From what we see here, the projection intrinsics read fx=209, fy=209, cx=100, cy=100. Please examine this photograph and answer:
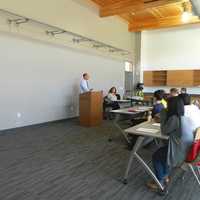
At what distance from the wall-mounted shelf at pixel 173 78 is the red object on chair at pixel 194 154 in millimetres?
8773

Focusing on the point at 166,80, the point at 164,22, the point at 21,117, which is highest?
the point at 164,22

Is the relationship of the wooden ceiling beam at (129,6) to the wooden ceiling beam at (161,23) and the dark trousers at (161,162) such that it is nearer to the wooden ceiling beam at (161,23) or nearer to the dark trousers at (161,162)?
the wooden ceiling beam at (161,23)

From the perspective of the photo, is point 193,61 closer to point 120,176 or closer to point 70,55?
point 70,55

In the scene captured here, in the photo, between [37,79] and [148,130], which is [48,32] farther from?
[148,130]

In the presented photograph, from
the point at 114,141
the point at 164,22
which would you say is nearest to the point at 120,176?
the point at 114,141

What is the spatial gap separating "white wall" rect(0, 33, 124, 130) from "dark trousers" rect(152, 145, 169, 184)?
159 inches

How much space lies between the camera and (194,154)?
7.41 feet

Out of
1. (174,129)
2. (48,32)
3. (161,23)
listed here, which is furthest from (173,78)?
(174,129)

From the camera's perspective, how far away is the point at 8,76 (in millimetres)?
5160

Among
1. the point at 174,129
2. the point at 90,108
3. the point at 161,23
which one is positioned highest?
the point at 161,23

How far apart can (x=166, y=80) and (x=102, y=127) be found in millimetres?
6308

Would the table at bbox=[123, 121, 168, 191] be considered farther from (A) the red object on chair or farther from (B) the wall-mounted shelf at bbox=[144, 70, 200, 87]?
(B) the wall-mounted shelf at bbox=[144, 70, 200, 87]

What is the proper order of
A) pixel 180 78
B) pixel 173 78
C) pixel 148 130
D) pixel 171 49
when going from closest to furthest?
pixel 148 130
pixel 180 78
pixel 173 78
pixel 171 49

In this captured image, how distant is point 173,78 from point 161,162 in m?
8.99
